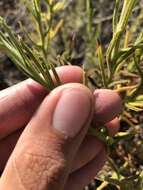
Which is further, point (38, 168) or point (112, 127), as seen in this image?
point (112, 127)

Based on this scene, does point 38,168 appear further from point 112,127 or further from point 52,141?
point 112,127

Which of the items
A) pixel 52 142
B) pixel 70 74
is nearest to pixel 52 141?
pixel 52 142

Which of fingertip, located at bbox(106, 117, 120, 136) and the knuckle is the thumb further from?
fingertip, located at bbox(106, 117, 120, 136)

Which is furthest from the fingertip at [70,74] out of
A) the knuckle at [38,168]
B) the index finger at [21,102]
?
the knuckle at [38,168]

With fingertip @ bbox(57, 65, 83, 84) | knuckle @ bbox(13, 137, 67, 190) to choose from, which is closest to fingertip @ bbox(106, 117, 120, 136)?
fingertip @ bbox(57, 65, 83, 84)

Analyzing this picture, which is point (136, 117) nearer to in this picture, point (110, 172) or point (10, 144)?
point (110, 172)

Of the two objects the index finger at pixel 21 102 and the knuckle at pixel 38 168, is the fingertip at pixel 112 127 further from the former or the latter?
the knuckle at pixel 38 168

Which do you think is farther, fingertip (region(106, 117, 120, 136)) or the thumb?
fingertip (region(106, 117, 120, 136))

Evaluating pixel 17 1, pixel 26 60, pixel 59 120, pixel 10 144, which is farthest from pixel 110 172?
pixel 17 1

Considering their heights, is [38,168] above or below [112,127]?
above
